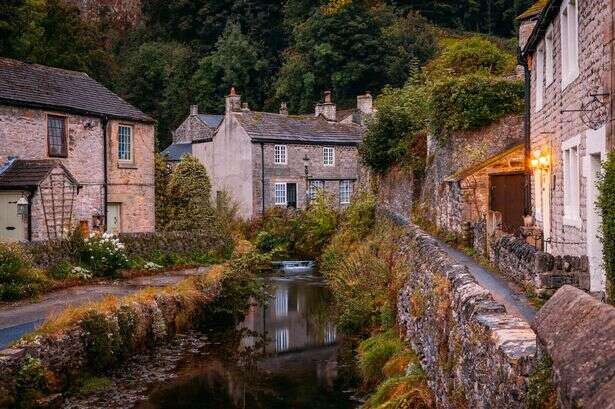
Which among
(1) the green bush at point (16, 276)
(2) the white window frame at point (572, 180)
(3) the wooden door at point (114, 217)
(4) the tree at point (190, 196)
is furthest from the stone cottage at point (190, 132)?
(2) the white window frame at point (572, 180)

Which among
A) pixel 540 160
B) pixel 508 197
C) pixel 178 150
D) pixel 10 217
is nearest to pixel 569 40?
pixel 540 160

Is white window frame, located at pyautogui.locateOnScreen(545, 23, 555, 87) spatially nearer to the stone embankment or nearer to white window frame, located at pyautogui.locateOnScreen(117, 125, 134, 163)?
the stone embankment

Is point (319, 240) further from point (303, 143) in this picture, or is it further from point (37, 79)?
point (37, 79)

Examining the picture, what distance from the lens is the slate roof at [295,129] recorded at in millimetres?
45750

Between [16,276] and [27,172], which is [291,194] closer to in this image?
[27,172]

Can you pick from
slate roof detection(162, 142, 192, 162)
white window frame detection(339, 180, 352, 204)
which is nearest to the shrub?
white window frame detection(339, 180, 352, 204)

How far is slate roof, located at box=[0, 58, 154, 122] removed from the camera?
25.6 meters

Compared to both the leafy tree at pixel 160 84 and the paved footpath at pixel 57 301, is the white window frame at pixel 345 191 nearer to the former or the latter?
the leafy tree at pixel 160 84

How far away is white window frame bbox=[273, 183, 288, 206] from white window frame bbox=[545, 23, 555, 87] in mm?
31125

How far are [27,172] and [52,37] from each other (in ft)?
80.2

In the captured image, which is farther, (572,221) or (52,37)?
(52,37)

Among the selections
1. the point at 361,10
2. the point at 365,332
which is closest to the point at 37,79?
the point at 365,332

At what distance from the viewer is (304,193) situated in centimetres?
4797

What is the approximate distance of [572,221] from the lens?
44.5ft
